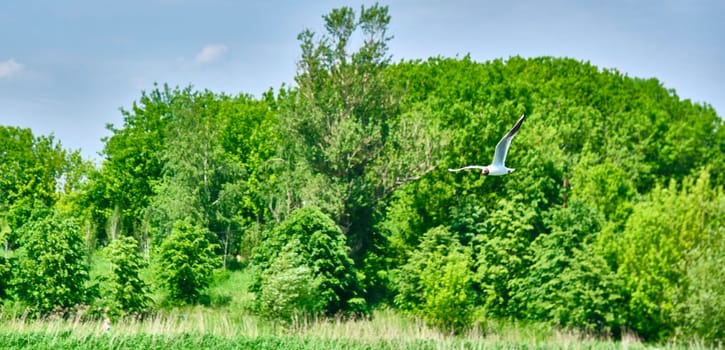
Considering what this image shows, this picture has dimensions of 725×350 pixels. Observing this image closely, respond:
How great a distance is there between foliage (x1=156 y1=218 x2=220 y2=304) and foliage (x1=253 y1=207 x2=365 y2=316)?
2.63 meters

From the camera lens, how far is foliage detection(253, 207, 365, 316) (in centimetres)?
3459

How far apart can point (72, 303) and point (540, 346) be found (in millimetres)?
18761

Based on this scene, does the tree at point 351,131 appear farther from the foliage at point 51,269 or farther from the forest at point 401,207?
the foliage at point 51,269

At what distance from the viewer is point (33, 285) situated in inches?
1272

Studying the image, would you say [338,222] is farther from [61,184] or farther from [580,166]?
[61,184]

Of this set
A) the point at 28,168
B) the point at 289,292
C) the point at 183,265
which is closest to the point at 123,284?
the point at 183,265

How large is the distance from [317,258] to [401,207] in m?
9.58

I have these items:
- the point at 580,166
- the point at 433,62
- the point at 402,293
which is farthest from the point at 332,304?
the point at 433,62

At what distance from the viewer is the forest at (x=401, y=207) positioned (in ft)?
109

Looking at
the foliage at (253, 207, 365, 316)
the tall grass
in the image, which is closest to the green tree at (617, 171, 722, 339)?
the tall grass

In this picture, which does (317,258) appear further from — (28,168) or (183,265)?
(28,168)

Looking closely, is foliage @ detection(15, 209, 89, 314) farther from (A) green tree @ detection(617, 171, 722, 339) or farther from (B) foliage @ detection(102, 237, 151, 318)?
(A) green tree @ detection(617, 171, 722, 339)

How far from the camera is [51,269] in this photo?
32312 mm

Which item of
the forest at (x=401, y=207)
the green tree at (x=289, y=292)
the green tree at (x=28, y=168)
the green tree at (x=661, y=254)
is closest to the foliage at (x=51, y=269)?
the forest at (x=401, y=207)
